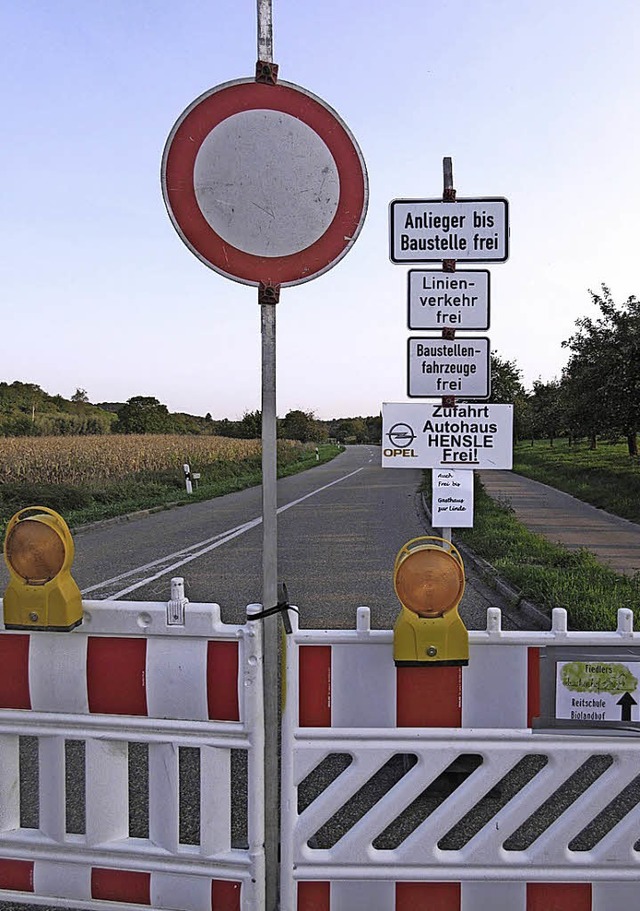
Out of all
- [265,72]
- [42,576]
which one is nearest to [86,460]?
[42,576]

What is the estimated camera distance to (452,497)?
11.9ft

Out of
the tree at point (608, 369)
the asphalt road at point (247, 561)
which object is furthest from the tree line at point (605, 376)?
the asphalt road at point (247, 561)

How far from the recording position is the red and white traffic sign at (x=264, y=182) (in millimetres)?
2293

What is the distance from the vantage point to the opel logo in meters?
3.51

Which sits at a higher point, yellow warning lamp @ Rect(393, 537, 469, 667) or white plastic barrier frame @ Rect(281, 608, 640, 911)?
yellow warning lamp @ Rect(393, 537, 469, 667)

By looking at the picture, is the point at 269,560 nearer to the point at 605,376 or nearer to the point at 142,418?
the point at 605,376

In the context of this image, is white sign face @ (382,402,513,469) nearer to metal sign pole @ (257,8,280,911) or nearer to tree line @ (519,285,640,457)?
metal sign pole @ (257,8,280,911)

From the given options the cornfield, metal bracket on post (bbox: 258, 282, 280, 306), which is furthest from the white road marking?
the cornfield

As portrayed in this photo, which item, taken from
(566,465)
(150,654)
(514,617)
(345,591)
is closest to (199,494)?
(345,591)

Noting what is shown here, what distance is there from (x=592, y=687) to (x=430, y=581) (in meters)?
0.60

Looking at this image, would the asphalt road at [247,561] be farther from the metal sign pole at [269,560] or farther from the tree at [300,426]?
the tree at [300,426]

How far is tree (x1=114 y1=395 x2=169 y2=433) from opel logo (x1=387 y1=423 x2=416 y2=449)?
7262 cm

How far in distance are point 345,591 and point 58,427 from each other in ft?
194

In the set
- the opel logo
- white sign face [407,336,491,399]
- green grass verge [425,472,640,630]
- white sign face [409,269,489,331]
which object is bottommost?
green grass verge [425,472,640,630]
